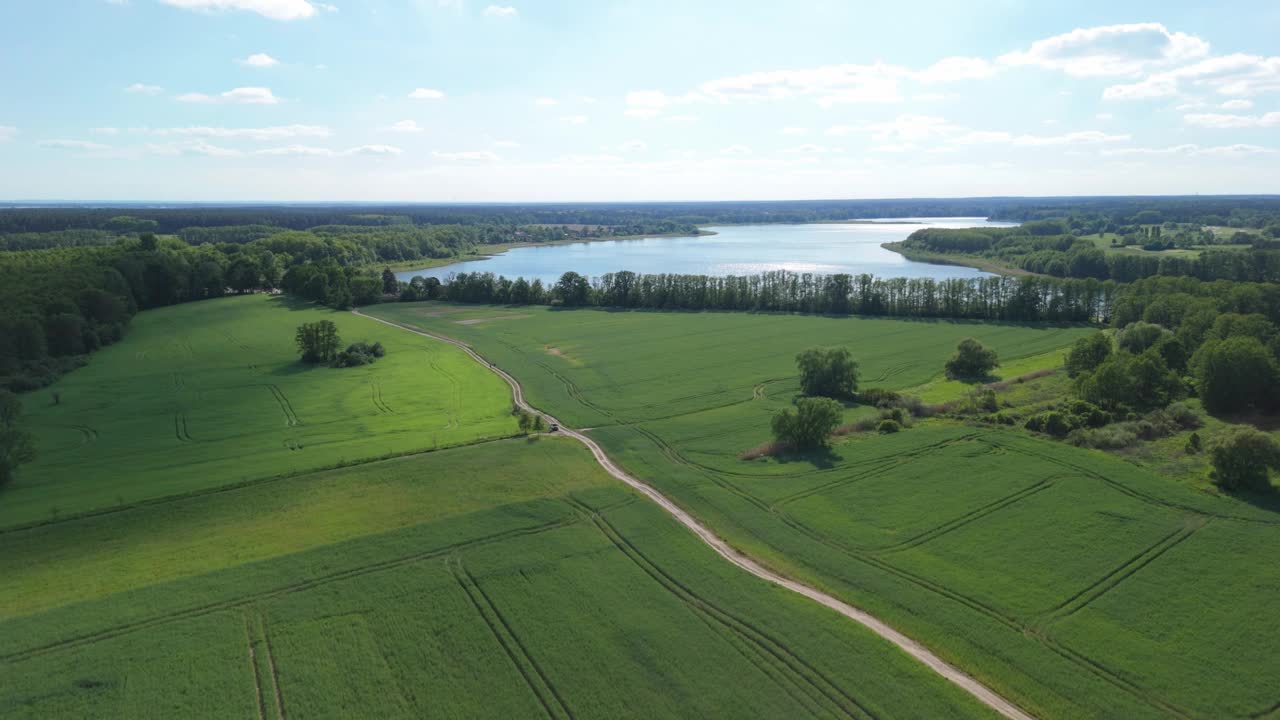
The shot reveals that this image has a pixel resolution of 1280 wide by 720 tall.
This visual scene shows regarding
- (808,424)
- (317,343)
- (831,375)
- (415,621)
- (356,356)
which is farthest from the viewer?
(317,343)

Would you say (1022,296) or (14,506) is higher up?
(1022,296)

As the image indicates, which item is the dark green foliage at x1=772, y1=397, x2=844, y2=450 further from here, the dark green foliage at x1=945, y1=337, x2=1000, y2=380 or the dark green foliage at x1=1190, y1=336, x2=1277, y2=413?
the dark green foliage at x1=1190, y1=336, x2=1277, y2=413

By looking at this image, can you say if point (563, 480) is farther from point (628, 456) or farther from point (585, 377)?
point (585, 377)

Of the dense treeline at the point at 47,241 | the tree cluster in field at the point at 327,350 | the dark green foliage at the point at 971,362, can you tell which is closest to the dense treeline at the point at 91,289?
the tree cluster in field at the point at 327,350

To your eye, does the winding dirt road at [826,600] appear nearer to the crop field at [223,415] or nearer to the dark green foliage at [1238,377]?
the crop field at [223,415]

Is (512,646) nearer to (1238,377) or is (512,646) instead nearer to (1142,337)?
(1238,377)

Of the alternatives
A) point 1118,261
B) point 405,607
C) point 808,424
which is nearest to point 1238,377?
point 808,424

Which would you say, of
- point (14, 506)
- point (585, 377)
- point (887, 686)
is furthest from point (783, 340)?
point (14, 506)
